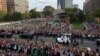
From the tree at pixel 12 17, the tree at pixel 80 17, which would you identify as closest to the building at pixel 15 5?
the tree at pixel 12 17

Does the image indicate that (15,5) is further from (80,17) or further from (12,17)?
(80,17)

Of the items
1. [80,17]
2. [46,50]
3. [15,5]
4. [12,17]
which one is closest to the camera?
[46,50]

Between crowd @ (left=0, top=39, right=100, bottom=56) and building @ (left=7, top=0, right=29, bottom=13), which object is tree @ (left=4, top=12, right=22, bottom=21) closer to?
building @ (left=7, top=0, right=29, bottom=13)

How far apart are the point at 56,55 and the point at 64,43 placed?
8.61 metres

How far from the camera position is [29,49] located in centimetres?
2500

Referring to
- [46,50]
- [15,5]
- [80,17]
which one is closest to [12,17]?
[80,17]

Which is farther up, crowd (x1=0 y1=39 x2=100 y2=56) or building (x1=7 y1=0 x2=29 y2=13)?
building (x1=7 y1=0 x2=29 y2=13)

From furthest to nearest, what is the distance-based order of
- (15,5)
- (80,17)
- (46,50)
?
(15,5) < (80,17) < (46,50)

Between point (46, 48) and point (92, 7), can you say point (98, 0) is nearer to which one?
point (92, 7)

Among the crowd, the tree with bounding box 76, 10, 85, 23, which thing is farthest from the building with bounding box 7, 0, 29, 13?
the crowd

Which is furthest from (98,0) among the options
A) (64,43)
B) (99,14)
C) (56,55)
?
(56,55)

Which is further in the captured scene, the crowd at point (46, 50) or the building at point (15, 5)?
the building at point (15, 5)

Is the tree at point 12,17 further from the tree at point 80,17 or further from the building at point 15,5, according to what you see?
the building at point 15,5

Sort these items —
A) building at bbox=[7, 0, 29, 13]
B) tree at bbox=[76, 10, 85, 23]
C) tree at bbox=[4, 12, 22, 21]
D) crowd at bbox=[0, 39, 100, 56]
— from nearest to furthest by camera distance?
crowd at bbox=[0, 39, 100, 56] → tree at bbox=[76, 10, 85, 23] → tree at bbox=[4, 12, 22, 21] → building at bbox=[7, 0, 29, 13]
